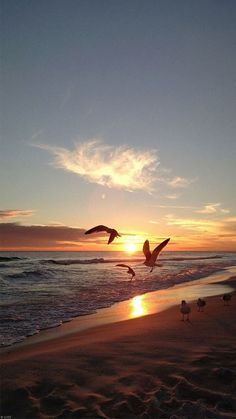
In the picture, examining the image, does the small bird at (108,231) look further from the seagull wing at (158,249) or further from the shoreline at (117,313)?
the shoreline at (117,313)

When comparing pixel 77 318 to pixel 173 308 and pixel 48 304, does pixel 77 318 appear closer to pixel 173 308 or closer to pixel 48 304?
pixel 48 304

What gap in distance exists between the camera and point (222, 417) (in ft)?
16.0

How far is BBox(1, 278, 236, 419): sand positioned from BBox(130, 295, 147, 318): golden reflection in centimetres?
445

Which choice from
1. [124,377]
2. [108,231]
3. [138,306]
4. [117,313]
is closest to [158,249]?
[108,231]

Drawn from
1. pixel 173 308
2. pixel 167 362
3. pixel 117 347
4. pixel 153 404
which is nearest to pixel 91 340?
pixel 117 347

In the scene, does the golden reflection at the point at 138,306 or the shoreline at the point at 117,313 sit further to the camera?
the golden reflection at the point at 138,306

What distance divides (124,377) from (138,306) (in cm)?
1012

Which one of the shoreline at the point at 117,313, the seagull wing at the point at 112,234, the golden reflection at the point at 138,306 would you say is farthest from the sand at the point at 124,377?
the golden reflection at the point at 138,306

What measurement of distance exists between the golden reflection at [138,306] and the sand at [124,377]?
14.6ft

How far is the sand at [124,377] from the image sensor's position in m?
5.20

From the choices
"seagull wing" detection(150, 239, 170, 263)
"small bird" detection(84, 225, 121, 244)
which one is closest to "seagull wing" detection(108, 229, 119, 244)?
"small bird" detection(84, 225, 121, 244)

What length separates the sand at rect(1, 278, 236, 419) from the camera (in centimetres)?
520

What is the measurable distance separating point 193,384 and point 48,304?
10.8 metres

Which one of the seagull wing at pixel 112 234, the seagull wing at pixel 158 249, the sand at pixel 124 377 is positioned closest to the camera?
the sand at pixel 124 377
